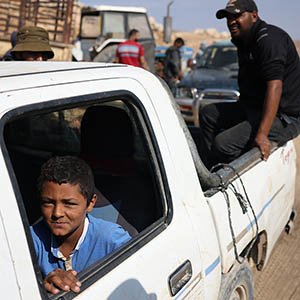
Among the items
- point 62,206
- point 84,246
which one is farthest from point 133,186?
point 62,206

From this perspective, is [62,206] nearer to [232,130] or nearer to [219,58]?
[232,130]

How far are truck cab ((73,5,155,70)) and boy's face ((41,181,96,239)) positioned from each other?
37.4 ft

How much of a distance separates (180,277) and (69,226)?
0.49 meters

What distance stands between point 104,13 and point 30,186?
12079mm

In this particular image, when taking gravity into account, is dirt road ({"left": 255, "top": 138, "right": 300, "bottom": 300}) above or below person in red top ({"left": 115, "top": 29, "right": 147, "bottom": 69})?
below

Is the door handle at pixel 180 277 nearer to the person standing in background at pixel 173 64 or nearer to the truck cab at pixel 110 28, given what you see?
the truck cab at pixel 110 28

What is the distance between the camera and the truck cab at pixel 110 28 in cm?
1352

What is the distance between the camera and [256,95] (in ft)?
13.7

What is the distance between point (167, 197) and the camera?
6.72 feet

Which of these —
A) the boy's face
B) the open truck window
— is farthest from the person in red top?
the boy's face

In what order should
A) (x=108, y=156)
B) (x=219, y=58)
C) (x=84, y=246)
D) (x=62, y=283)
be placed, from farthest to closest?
(x=219, y=58) → (x=108, y=156) → (x=84, y=246) → (x=62, y=283)

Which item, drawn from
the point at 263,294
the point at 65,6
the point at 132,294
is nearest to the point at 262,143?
the point at 263,294

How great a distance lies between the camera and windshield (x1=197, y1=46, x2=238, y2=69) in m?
10.2

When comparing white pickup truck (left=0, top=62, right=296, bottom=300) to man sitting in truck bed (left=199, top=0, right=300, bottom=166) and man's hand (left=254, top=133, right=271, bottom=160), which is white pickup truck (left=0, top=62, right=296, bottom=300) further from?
man sitting in truck bed (left=199, top=0, right=300, bottom=166)
